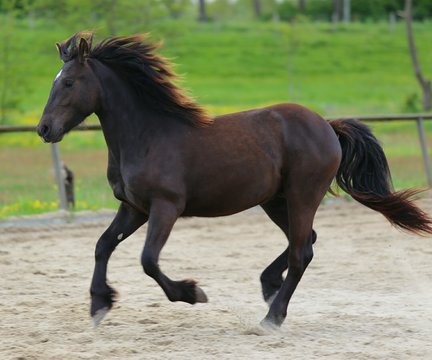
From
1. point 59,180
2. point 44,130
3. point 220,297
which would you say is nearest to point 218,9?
point 59,180

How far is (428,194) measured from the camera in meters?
12.8

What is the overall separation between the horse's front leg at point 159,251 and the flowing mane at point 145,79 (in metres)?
0.70

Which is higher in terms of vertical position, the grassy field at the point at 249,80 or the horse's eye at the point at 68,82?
the horse's eye at the point at 68,82

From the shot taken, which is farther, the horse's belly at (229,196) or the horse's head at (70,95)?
the horse's belly at (229,196)

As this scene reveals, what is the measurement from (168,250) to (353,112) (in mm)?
20677

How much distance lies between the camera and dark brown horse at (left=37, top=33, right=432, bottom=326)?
19.5 ft

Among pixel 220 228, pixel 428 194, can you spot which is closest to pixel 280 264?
pixel 220 228

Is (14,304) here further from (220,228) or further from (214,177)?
(220,228)

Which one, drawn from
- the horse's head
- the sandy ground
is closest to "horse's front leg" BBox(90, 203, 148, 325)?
the sandy ground

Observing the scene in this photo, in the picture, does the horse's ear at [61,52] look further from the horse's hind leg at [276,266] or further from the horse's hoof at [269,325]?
the horse's hoof at [269,325]

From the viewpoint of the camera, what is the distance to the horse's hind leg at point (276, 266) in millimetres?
6621

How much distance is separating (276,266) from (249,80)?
36.3 meters

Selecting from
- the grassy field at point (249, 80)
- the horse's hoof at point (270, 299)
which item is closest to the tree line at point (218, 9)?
the grassy field at point (249, 80)

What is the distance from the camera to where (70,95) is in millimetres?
5973
